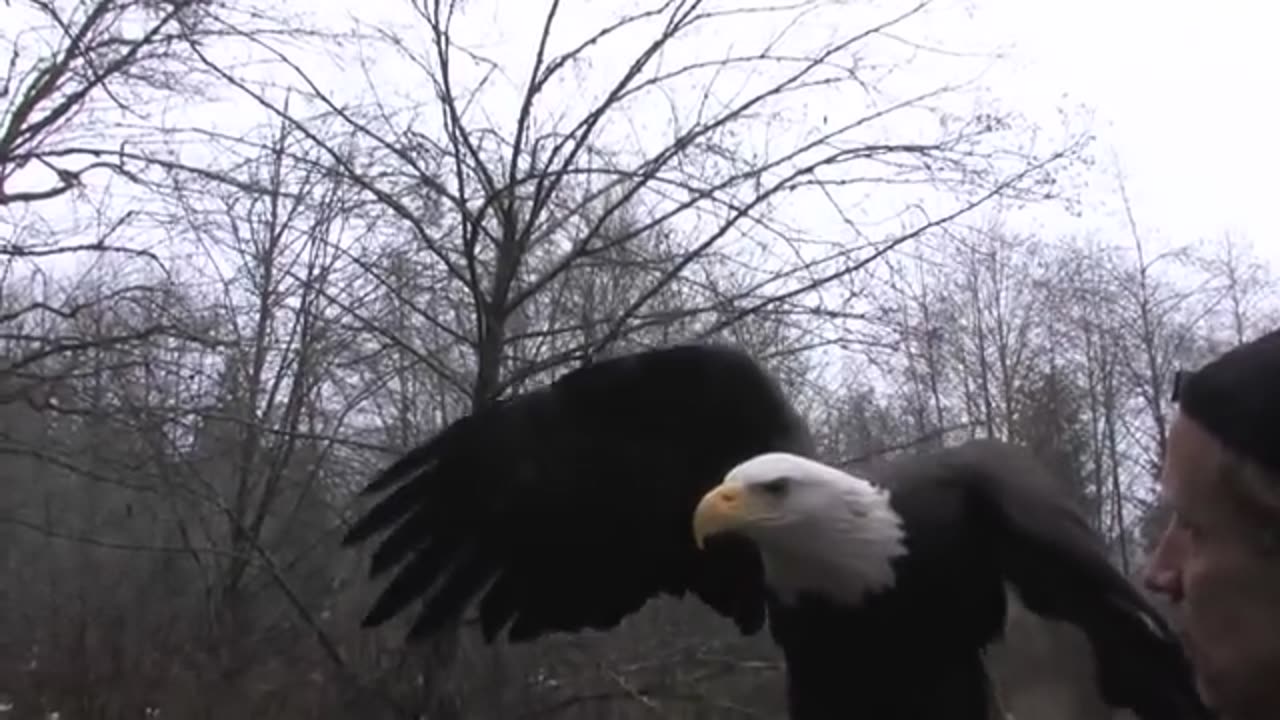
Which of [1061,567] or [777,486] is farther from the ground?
[777,486]

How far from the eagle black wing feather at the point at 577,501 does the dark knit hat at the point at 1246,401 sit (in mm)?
4402

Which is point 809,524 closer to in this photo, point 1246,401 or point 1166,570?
point 1166,570

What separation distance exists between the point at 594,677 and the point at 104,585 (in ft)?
24.9

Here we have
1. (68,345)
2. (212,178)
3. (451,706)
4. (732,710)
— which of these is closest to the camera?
(451,706)

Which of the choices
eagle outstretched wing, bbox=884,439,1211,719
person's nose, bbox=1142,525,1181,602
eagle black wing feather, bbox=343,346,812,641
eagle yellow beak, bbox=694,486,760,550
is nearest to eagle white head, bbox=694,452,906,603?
eagle yellow beak, bbox=694,486,760,550

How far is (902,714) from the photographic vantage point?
4.59 m

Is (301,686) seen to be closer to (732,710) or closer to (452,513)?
(732,710)

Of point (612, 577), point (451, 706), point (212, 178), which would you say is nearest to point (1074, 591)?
point (612, 577)

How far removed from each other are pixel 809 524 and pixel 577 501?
1437 mm

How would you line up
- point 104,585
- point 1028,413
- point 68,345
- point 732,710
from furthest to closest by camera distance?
point 1028,413 < point 104,585 < point 68,345 < point 732,710

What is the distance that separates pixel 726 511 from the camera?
14.0 ft

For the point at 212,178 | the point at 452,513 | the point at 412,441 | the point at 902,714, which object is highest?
the point at 212,178

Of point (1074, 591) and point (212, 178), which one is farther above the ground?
point (212, 178)

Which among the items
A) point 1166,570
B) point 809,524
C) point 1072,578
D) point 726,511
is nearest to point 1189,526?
point 1166,570
